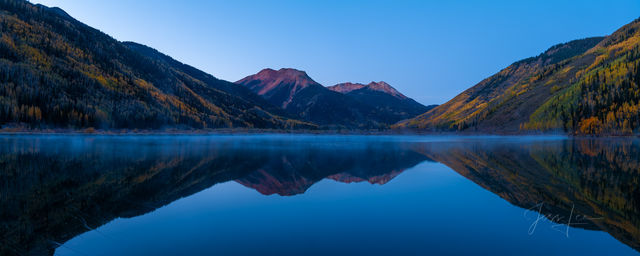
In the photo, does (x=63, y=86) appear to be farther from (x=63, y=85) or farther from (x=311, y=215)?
(x=311, y=215)

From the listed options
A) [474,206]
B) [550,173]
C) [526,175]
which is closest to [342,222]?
[474,206]

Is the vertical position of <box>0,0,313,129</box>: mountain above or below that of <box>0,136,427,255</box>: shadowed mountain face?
above

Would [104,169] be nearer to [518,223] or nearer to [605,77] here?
[518,223]

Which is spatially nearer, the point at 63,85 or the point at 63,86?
the point at 63,86

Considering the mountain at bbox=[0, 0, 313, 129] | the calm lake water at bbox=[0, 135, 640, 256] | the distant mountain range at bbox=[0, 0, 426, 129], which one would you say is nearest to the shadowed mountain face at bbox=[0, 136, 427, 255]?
the calm lake water at bbox=[0, 135, 640, 256]

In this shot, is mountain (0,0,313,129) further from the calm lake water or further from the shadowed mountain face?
the calm lake water

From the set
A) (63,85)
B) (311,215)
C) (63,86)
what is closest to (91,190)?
(311,215)
